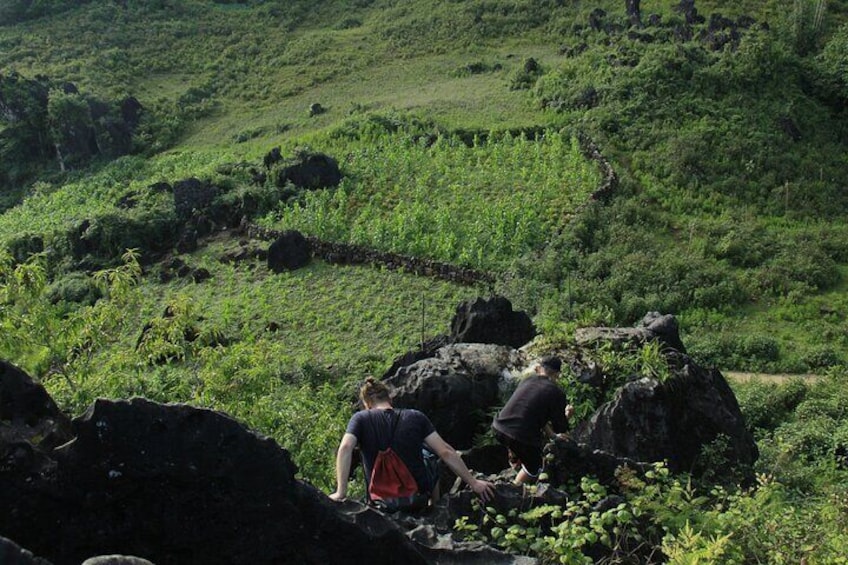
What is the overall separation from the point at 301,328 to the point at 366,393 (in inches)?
714

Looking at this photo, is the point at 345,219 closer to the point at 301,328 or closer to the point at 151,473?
the point at 301,328

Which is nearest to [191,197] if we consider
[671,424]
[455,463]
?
[671,424]

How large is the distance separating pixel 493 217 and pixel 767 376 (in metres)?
11.2

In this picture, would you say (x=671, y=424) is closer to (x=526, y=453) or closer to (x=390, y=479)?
(x=526, y=453)

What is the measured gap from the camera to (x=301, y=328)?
2534 centimetres

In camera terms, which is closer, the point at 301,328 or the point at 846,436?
the point at 846,436

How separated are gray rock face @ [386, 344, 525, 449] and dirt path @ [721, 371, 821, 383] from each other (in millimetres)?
10433

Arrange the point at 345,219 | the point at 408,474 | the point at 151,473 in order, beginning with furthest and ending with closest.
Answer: the point at 345,219 < the point at 408,474 < the point at 151,473

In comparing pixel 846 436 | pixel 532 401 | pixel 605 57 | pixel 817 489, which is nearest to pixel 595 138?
pixel 605 57

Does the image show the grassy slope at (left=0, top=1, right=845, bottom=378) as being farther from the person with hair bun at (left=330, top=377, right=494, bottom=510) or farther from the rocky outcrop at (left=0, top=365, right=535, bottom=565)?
the rocky outcrop at (left=0, top=365, right=535, bottom=565)

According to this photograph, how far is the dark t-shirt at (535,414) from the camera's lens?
8438 mm

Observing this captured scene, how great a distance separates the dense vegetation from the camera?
496 inches

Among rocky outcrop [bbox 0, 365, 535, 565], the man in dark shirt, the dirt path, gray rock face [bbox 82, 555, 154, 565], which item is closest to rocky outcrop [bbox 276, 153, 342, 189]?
the dirt path

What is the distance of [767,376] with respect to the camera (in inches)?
844
